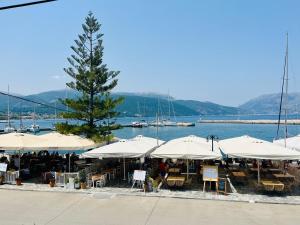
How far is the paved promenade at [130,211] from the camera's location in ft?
30.6

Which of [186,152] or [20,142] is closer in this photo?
[186,152]

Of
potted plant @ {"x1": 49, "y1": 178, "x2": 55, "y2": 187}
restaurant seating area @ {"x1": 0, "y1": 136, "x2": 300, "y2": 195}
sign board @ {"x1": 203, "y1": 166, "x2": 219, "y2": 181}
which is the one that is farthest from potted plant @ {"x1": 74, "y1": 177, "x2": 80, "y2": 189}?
sign board @ {"x1": 203, "y1": 166, "x2": 219, "y2": 181}

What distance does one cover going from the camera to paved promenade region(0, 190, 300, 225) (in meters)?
9.33

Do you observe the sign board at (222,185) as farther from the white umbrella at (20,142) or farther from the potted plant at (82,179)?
the white umbrella at (20,142)

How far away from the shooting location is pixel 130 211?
10266 millimetres

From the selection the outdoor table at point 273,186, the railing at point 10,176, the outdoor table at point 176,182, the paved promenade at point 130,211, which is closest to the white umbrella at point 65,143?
the railing at point 10,176

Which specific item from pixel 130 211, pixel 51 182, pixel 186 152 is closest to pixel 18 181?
pixel 51 182

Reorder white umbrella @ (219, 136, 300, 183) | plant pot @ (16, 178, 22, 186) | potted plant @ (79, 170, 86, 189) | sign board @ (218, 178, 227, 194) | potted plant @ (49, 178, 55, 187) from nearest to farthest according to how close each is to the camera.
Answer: white umbrella @ (219, 136, 300, 183) < sign board @ (218, 178, 227, 194) < potted plant @ (79, 170, 86, 189) < potted plant @ (49, 178, 55, 187) < plant pot @ (16, 178, 22, 186)

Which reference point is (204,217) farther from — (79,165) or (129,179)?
(79,165)

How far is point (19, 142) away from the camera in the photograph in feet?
48.5

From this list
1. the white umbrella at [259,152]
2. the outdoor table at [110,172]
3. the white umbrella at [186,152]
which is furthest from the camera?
the outdoor table at [110,172]

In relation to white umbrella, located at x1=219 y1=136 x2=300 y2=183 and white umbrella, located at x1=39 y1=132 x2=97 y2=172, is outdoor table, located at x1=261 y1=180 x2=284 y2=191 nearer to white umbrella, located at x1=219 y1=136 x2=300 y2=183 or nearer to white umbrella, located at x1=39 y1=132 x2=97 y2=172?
white umbrella, located at x1=219 y1=136 x2=300 y2=183

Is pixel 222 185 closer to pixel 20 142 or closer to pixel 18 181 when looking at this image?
pixel 18 181

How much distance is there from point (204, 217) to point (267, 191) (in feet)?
13.3
